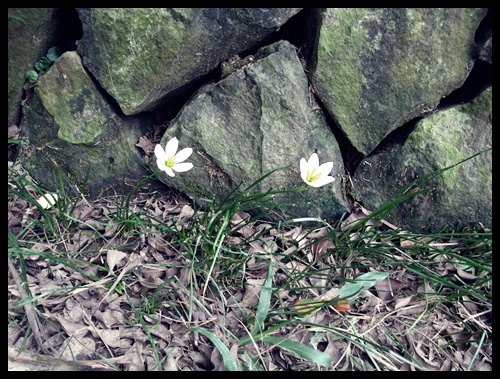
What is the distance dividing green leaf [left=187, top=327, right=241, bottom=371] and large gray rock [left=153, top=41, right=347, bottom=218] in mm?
679

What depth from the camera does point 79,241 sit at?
1.72m

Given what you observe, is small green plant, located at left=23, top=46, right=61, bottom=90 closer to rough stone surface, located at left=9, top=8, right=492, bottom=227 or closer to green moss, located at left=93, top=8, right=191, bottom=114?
rough stone surface, located at left=9, top=8, right=492, bottom=227

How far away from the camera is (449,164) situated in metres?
1.86

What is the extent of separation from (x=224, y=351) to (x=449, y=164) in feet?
4.23

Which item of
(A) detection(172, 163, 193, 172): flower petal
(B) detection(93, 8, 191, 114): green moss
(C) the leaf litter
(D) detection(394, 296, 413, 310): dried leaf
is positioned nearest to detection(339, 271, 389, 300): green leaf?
(C) the leaf litter

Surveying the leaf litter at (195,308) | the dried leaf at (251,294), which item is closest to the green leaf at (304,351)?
the leaf litter at (195,308)

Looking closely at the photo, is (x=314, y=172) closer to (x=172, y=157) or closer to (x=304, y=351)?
(x=172, y=157)

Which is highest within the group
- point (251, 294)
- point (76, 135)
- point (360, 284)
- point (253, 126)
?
point (76, 135)

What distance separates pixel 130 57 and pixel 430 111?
1390 mm

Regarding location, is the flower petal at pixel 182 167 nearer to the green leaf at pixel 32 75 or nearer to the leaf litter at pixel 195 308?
the leaf litter at pixel 195 308

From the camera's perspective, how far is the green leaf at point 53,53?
5.89ft

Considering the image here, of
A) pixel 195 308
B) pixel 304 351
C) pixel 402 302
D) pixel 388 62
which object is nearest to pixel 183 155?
pixel 195 308
